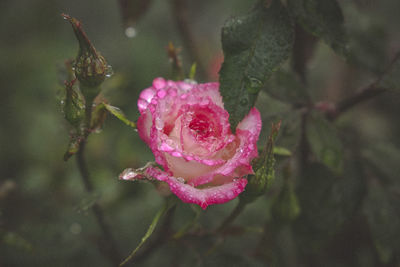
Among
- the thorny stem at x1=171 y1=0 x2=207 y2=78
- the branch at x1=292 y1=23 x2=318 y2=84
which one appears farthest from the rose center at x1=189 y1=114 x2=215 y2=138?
the thorny stem at x1=171 y1=0 x2=207 y2=78

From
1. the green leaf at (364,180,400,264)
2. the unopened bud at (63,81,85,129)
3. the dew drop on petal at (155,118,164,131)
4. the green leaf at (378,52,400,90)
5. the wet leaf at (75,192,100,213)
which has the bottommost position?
the green leaf at (364,180,400,264)

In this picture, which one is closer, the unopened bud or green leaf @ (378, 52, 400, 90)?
the unopened bud

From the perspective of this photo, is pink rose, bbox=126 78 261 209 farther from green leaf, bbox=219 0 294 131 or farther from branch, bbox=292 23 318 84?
branch, bbox=292 23 318 84

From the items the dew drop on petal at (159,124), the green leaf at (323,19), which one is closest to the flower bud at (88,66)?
the dew drop on petal at (159,124)

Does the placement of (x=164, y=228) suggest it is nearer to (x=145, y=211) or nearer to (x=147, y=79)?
(x=145, y=211)

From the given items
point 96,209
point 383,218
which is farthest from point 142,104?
A: point 383,218

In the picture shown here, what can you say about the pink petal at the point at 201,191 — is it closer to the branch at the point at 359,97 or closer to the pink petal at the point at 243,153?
the pink petal at the point at 243,153

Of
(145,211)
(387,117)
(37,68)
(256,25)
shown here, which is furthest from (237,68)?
(37,68)
